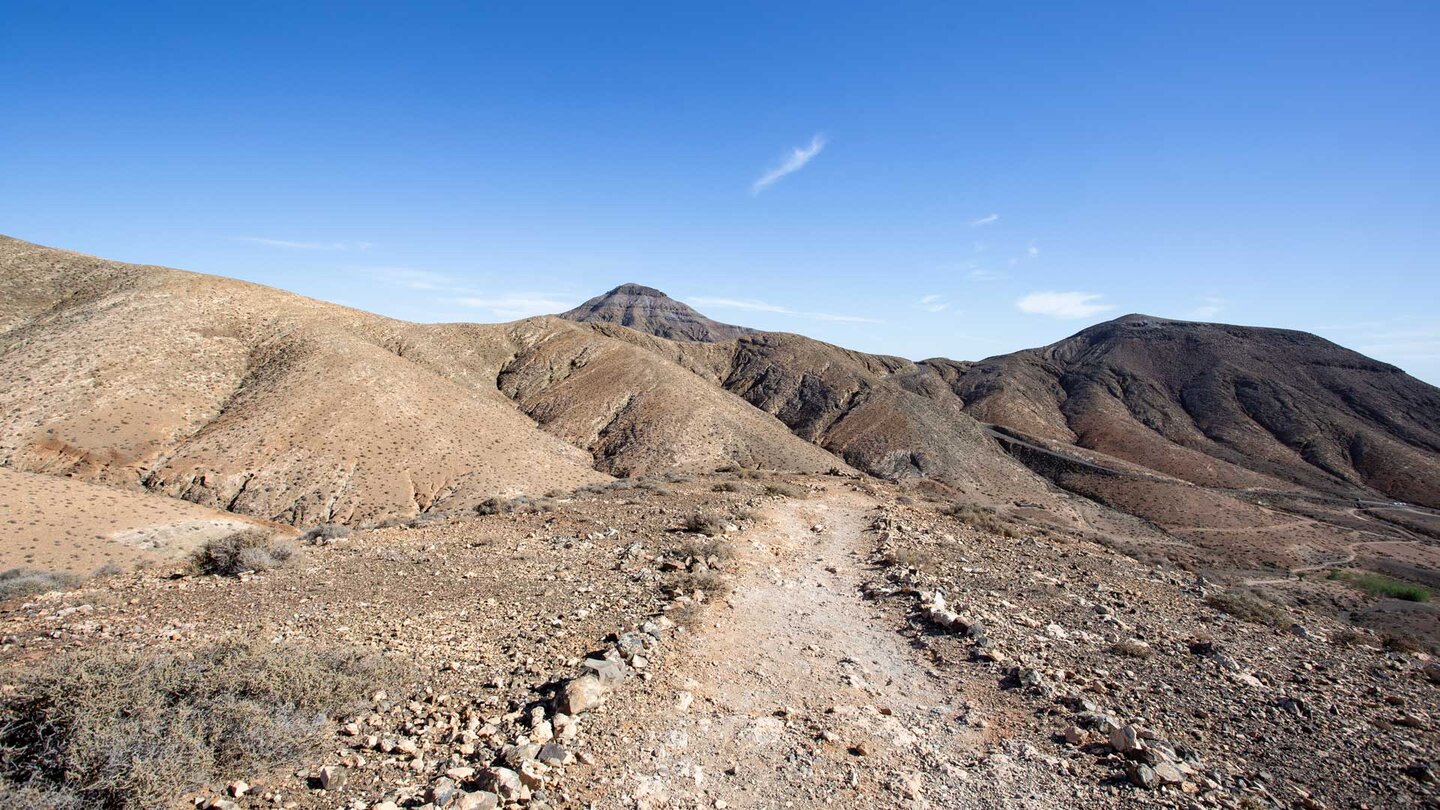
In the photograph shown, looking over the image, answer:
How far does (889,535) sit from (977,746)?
32.3 feet

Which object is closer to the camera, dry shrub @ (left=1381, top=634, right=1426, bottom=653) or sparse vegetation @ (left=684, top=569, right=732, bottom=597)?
dry shrub @ (left=1381, top=634, right=1426, bottom=653)

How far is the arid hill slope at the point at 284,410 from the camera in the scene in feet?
94.7

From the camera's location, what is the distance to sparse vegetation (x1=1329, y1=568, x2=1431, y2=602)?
31359 millimetres

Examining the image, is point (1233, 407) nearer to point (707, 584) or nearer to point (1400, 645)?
point (1400, 645)

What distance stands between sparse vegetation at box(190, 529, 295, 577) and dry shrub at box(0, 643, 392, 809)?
169 inches

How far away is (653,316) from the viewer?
182 metres

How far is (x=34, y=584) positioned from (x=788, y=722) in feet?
38.7

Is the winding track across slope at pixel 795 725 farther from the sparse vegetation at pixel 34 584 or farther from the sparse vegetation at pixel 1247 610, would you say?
the sparse vegetation at pixel 34 584

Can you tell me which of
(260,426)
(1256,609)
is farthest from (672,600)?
(260,426)

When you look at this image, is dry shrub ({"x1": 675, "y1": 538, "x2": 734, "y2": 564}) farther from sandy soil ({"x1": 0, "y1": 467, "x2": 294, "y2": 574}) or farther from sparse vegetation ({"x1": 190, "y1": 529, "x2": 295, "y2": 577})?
sandy soil ({"x1": 0, "y1": 467, "x2": 294, "y2": 574})

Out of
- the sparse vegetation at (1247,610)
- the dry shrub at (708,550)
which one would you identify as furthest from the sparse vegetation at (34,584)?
the sparse vegetation at (1247,610)

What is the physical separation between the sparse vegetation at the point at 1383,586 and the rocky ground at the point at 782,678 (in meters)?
28.7

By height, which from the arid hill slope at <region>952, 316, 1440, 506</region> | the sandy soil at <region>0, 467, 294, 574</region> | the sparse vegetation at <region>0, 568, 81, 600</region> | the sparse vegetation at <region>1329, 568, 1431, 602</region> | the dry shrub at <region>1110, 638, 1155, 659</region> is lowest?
the sandy soil at <region>0, 467, 294, 574</region>

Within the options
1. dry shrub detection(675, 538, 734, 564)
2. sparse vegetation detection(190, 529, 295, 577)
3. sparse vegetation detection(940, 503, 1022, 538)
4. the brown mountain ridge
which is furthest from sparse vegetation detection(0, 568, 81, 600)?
sparse vegetation detection(940, 503, 1022, 538)
